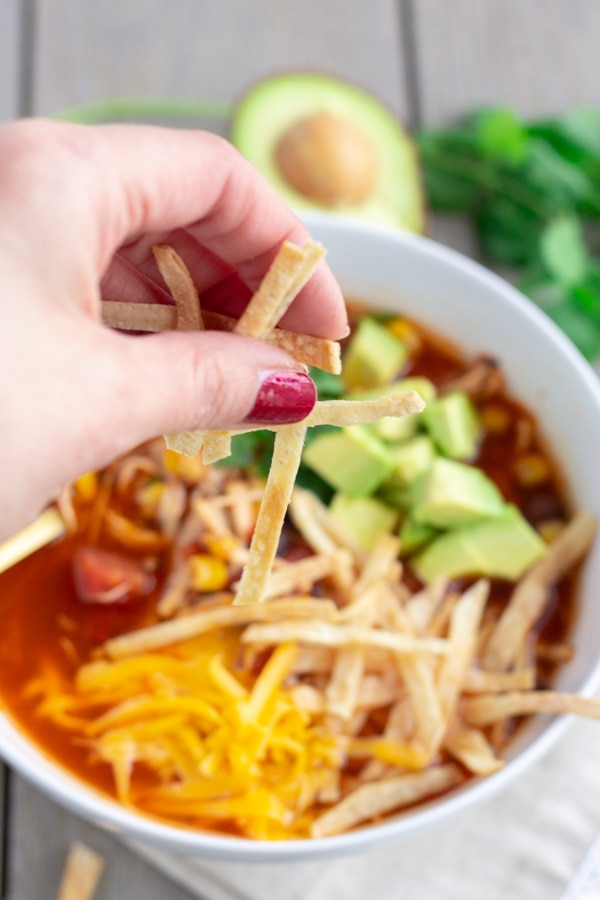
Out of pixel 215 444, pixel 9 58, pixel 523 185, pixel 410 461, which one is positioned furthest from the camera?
pixel 9 58

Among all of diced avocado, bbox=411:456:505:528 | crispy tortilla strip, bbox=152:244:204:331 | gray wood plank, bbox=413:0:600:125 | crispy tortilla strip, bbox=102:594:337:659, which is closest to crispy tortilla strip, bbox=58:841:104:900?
crispy tortilla strip, bbox=102:594:337:659

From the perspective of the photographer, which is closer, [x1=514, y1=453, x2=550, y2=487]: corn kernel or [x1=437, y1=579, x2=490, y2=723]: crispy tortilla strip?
[x1=437, y1=579, x2=490, y2=723]: crispy tortilla strip

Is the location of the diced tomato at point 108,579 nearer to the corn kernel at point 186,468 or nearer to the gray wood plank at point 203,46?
the corn kernel at point 186,468

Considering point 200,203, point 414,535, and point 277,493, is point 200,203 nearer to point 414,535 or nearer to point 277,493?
point 277,493

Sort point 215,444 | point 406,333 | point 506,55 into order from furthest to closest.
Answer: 1. point 506,55
2. point 406,333
3. point 215,444

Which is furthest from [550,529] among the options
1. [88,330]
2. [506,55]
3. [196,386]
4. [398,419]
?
[506,55]

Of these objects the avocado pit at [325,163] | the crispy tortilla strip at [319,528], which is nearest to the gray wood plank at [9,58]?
the avocado pit at [325,163]

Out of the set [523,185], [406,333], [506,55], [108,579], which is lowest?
[108,579]

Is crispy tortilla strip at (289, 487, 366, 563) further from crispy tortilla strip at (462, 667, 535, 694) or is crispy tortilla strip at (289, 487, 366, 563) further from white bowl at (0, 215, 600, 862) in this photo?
white bowl at (0, 215, 600, 862)
